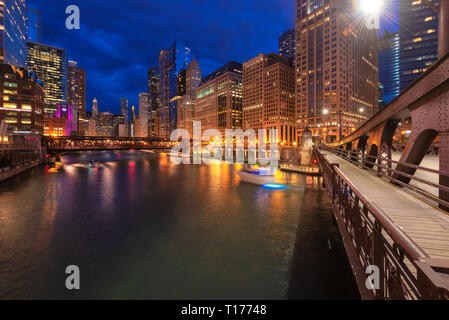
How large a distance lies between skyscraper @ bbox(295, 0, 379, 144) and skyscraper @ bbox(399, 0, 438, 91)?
72.9 feet

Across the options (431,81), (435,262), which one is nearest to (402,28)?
(431,81)

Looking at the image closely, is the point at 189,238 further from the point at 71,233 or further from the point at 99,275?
the point at 71,233

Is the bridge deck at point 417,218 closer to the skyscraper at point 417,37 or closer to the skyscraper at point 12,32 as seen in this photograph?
the skyscraper at point 417,37

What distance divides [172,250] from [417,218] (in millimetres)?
11731

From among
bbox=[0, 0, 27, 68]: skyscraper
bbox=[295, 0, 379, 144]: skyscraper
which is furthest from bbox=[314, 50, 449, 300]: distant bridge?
bbox=[0, 0, 27, 68]: skyscraper

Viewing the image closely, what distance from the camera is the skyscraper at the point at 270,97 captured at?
504 ft

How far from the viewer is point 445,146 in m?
8.59

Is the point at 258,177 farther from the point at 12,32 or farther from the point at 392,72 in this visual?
the point at 392,72

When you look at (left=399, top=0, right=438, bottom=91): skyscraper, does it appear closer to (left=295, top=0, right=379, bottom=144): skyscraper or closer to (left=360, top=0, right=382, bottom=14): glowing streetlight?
(left=295, top=0, right=379, bottom=144): skyscraper

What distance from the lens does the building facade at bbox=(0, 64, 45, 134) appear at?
96106 mm

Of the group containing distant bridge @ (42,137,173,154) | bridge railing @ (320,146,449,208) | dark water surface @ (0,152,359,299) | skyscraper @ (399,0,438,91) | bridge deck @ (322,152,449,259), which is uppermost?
skyscraper @ (399,0,438,91)

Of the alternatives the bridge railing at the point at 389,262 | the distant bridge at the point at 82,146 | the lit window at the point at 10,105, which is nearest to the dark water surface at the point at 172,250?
the bridge railing at the point at 389,262

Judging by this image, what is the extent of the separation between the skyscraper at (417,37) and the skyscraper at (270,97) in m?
69.4

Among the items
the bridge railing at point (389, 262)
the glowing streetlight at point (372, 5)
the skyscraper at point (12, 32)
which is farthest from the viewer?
the skyscraper at point (12, 32)
